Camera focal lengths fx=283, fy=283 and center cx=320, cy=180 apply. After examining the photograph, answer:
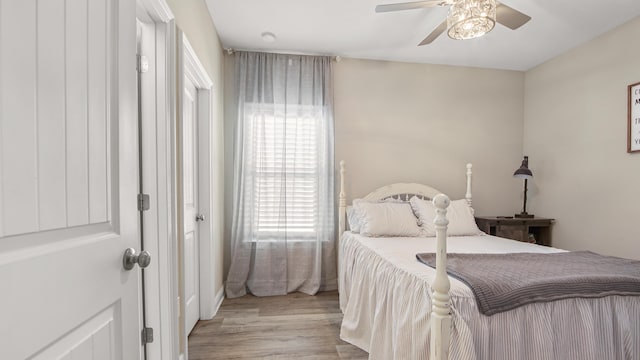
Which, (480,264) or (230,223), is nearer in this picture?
(480,264)

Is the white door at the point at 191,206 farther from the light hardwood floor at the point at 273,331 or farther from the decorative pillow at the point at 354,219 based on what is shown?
the decorative pillow at the point at 354,219

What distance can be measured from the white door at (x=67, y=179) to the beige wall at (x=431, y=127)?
2546 mm

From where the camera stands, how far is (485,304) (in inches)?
47.2

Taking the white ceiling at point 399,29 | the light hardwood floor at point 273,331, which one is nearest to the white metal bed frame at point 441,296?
the light hardwood floor at point 273,331

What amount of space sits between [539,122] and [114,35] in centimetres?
406

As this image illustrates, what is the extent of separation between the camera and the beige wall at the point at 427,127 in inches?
128

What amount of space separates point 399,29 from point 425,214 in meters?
1.76

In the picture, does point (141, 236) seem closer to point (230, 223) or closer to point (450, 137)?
point (230, 223)

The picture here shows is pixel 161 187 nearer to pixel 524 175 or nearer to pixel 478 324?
pixel 478 324

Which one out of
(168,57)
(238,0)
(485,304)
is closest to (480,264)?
(485,304)

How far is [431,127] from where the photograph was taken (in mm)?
3383

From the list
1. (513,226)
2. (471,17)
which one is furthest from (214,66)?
(513,226)

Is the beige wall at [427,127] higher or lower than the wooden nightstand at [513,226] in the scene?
higher

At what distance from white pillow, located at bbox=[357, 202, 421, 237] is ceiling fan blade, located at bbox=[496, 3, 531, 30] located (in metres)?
1.67
